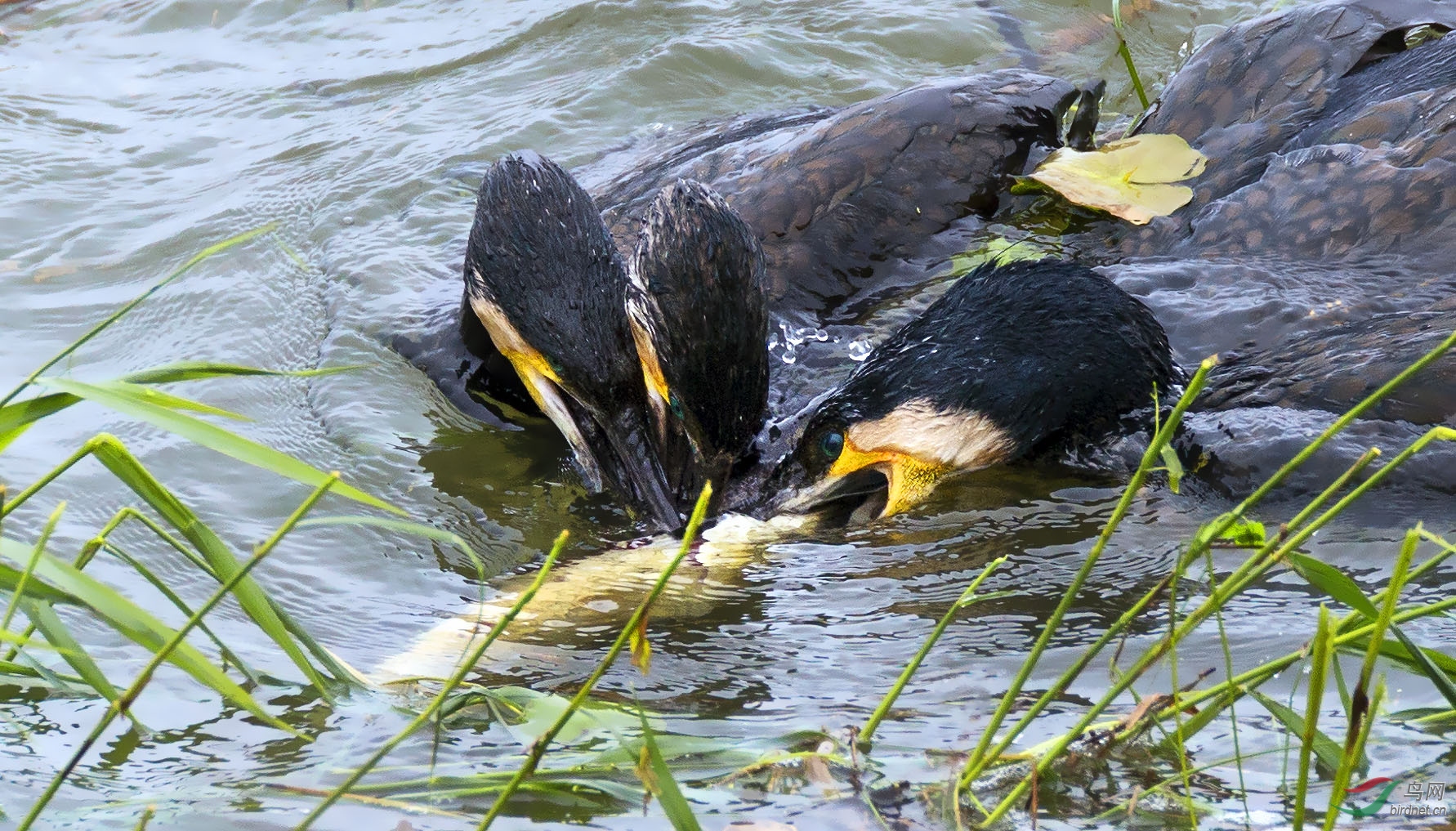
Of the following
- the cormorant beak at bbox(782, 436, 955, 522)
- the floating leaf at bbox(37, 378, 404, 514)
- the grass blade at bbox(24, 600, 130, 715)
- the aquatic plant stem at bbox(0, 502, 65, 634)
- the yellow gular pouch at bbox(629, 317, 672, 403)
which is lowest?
the cormorant beak at bbox(782, 436, 955, 522)

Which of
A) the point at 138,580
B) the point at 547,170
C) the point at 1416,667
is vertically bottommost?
the point at 138,580

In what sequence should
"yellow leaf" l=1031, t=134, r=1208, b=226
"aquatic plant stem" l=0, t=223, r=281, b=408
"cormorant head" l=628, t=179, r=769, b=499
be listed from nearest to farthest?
"aquatic plant stem" l=0, t=223, r=281, b=408
"cormorant head" l=628, t=179, r=769, b=499
"yellow leaf" l=1031, t=134, r=1208, b=226

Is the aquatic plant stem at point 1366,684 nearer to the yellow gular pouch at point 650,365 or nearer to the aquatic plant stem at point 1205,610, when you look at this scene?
the aquatic plant stem at point 1205,610

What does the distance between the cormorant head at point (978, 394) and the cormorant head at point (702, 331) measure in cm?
21

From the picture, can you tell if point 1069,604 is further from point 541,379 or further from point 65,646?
point 541,379

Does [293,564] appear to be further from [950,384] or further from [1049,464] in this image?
[1049,464]

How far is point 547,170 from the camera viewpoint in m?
4.95

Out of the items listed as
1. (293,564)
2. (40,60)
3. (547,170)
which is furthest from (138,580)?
(40,60)

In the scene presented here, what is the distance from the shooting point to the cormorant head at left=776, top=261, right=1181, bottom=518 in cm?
427

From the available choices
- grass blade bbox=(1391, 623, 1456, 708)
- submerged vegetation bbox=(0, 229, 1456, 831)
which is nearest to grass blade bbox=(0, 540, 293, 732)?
submerged vegetation bbox=(0, 229, 1456, 831)

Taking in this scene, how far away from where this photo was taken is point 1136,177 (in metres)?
5.14

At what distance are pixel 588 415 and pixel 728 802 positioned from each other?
95.4 inches

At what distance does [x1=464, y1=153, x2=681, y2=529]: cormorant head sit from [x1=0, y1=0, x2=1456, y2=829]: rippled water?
17 centimetres

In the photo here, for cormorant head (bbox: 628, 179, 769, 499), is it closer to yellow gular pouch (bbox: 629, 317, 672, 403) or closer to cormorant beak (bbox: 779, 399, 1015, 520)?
yellow gular pouch (bbox: 629, 317, 672, 403)
